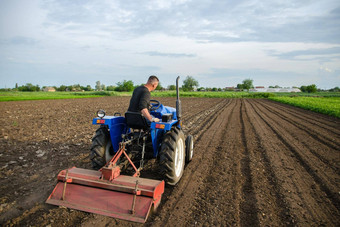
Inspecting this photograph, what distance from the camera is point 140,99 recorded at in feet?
11.3

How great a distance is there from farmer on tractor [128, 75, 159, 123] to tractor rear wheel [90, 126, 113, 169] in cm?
64

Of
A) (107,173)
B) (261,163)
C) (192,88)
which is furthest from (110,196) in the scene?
(192,88)

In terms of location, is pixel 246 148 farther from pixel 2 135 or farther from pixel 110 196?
pixel 2 135

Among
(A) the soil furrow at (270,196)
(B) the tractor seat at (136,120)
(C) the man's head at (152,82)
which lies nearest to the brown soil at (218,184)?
(A) the soil furrow at (270,196)

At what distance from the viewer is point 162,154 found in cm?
338

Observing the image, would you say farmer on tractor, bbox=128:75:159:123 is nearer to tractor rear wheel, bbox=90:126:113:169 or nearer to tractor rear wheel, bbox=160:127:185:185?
tractor rear wheel, bbox=160:127:185:185

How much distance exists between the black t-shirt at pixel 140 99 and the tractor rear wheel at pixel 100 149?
2.19ft

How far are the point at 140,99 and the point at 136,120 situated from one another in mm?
353

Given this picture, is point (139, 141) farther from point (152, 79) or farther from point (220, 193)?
point (220, 193)

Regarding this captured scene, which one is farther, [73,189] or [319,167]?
[319,167]

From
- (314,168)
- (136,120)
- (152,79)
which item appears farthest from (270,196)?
(152,79)

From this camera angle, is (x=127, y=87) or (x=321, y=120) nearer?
(x=321, y=120)

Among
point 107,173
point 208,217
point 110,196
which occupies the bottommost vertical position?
point 208,217

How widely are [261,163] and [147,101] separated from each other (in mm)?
3145
